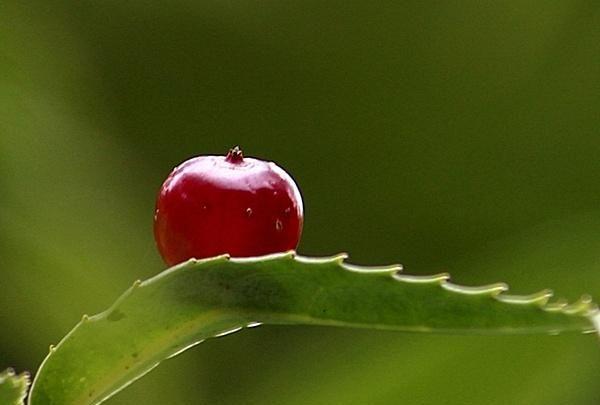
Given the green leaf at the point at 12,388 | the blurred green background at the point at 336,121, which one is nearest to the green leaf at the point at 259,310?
the green leaf at the point at 12,388

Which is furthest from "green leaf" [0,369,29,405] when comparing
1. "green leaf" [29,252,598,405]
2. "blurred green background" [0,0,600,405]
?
"blurred green background" [0,0,600,405]

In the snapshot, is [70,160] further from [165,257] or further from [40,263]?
[165,257]

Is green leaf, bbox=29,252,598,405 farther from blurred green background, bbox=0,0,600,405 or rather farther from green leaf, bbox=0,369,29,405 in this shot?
blurred green background, bbox=0,0,600,405

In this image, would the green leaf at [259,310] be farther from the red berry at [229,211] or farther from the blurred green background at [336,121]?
the blurred green background at [336,121]

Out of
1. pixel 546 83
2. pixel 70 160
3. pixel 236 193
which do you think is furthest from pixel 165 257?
pixel 546 83

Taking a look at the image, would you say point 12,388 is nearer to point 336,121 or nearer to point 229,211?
point 229,211
